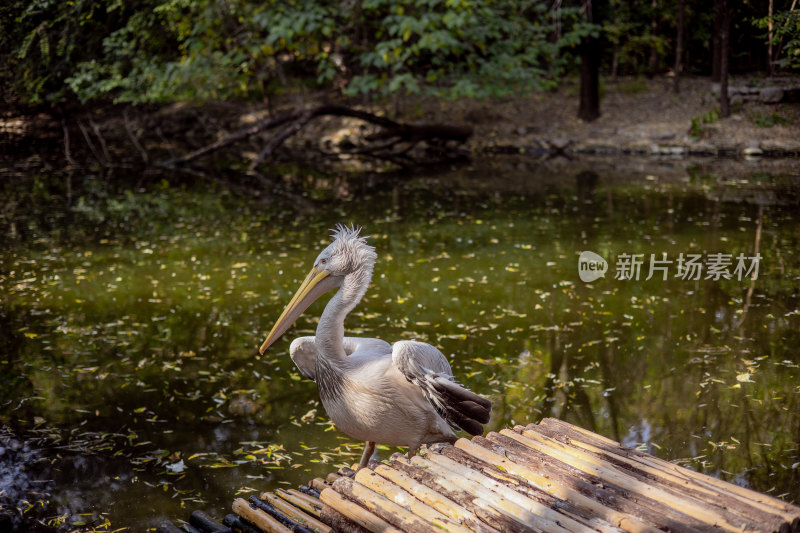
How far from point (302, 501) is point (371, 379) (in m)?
0.76

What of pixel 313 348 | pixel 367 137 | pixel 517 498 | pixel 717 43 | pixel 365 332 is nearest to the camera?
pixel 517 498

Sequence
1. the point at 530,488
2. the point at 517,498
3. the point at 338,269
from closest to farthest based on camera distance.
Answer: the point at 517,498 < the point at 530,488 < the point at 338,269

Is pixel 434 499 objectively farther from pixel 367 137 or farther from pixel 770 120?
pixel 770 120

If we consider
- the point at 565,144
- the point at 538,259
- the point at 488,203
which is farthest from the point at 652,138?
the point at 538,259

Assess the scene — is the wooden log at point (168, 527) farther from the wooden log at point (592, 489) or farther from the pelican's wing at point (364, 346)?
the wooden log at point (592, 489)

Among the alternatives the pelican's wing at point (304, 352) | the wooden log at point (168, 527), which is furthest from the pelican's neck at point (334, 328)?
the wooden log at point (168, 527)

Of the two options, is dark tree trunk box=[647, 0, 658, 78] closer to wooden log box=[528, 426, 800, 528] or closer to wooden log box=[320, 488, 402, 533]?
wooden log box=[528, 426, 800, 528]

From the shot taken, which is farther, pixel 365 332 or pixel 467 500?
pixel 365 332

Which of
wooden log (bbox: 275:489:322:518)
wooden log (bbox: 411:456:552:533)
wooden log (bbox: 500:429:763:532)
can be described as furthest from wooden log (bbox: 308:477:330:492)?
wooden log (bbox: 500:429:763:532)

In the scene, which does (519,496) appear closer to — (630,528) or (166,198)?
(630,528)

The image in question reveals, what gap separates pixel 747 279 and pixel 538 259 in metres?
2.52

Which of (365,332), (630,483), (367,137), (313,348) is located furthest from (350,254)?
(367,137)

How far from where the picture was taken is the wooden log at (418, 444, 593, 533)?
117 inches

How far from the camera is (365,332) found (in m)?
7.21
